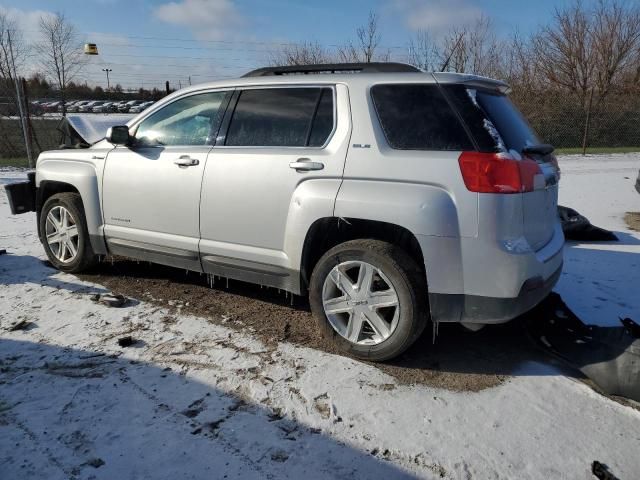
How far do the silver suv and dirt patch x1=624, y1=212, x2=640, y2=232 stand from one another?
4.32 m

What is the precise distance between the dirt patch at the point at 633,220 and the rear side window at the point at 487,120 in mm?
4852

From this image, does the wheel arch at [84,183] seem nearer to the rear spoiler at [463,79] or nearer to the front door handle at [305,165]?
the front door handle at [305,165]

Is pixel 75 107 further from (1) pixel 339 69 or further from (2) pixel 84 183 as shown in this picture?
(1) pixel 339 69

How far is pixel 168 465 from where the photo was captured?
2.39m

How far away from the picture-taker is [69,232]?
4914 millimetres

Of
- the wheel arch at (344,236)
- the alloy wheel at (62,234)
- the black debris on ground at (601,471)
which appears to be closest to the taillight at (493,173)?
the wheel arch at (344,236)

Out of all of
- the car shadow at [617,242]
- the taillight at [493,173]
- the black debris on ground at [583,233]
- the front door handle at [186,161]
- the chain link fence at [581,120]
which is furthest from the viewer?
the chain link fence at [581,120]

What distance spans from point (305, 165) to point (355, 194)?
0.44m

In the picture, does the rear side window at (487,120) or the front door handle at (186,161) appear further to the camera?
the front door handle at (186,161)

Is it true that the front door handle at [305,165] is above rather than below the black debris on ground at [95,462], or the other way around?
above

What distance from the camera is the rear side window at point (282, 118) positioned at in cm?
355

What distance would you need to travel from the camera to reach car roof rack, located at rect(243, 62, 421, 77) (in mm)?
3459

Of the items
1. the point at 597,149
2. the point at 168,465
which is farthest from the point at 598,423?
the point at 597,149

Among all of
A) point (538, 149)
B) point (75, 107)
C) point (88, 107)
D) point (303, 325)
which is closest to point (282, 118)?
point (303, 325)
